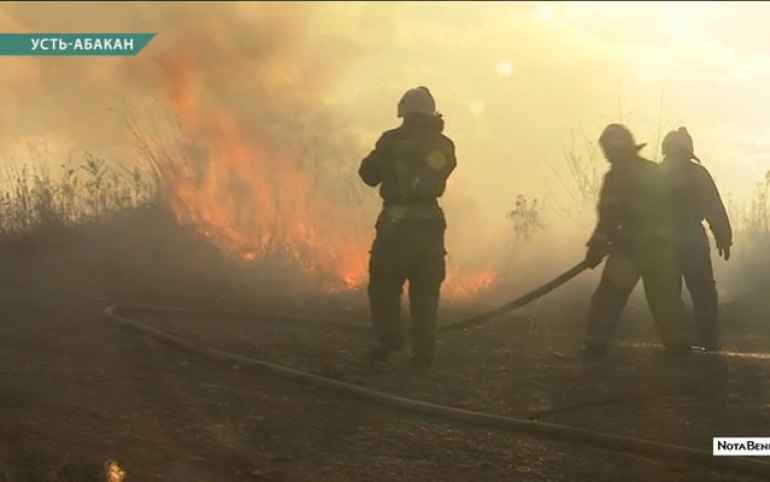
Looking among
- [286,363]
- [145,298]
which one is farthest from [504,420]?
[145,298]

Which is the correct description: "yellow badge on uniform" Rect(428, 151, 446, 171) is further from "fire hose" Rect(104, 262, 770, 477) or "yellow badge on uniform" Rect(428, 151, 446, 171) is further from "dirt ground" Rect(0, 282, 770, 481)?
"fire hose" Rect(104, 262, 770, 477)

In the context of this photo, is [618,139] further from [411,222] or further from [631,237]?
[411,222]

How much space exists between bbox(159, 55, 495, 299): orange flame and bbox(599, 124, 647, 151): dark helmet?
5863mm

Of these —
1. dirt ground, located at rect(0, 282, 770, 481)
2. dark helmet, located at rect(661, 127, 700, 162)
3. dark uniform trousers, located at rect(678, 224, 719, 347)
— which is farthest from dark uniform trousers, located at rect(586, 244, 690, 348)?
dark helmet, located at rect(661, 127, 700, 162)

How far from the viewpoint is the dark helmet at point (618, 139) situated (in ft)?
29.8

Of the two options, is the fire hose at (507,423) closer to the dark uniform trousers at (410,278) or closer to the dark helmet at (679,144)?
the dark uniform trousers at (410,278)

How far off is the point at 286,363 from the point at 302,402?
1645 millimetres

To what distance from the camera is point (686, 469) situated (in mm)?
5316

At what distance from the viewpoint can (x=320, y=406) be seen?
6.52 metres

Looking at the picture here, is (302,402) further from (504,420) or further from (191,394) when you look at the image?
(504,420)

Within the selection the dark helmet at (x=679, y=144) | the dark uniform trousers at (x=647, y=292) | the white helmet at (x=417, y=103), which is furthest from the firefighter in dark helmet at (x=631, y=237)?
the white helmet at (x=417, y=103)

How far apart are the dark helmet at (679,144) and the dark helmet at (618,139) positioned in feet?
3.18

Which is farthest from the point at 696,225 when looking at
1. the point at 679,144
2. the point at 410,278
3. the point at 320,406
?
the point at 320,406

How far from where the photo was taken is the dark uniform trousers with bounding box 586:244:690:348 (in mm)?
8922
